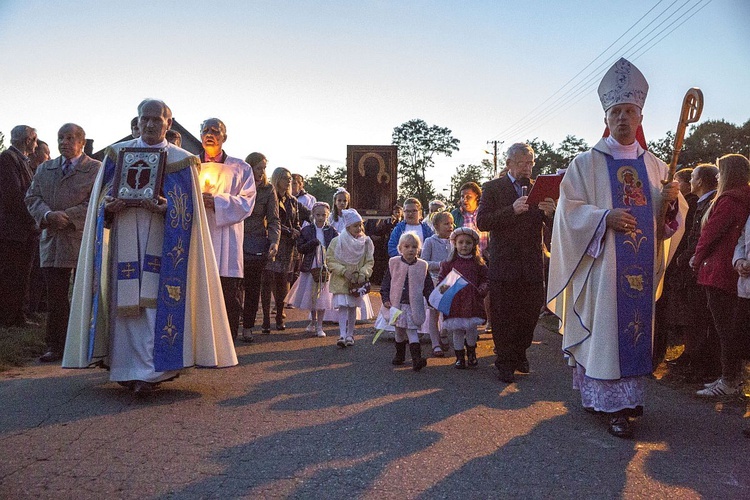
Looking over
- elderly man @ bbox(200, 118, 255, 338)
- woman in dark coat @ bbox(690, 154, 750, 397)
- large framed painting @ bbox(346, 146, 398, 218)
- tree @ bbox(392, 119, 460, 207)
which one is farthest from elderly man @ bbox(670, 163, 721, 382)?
tree @ bbox(392, 119, 460, 207)

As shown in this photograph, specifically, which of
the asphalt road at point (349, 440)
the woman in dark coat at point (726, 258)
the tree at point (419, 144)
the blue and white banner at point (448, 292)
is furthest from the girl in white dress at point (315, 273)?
the tree at point (419, 144)

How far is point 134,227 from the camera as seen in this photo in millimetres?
6074

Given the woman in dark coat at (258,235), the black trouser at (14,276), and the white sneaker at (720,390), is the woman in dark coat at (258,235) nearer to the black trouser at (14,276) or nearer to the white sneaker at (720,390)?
the black trouser at (14,276)

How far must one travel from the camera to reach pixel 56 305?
7586 mm

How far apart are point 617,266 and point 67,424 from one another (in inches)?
151

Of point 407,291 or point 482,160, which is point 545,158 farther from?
point 407,291

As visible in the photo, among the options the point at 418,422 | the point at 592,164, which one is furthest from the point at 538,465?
the point at 592,164

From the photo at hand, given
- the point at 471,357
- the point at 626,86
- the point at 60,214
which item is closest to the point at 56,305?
the point at 60,214

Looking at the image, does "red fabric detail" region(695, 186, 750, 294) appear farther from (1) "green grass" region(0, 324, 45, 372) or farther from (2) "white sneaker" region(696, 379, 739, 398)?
(1) "green grass" region(0, 324, 45, 372)

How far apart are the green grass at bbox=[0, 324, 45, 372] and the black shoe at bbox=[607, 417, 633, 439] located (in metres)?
5.36

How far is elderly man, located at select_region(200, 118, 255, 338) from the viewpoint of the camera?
24.3 ft

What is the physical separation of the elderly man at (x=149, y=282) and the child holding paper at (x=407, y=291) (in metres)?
2.12

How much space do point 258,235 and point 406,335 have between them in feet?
8.12

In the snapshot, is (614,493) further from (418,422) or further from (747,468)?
(418,422)
